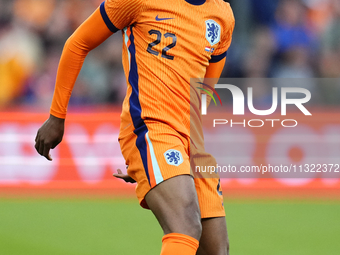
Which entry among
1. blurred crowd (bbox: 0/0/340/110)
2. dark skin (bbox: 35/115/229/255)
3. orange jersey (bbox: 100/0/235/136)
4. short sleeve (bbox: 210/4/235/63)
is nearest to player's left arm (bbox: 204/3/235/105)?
short sleeve (bbox: 210/4/235/63)

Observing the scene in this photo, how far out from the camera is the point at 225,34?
3.03 meters

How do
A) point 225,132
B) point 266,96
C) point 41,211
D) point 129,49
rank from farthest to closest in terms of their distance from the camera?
point 266,96 < point 225,132 < point 41,211 < point 129,49

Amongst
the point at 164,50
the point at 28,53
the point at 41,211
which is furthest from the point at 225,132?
Result: the point at 164,50

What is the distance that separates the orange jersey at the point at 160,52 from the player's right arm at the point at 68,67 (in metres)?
0.10

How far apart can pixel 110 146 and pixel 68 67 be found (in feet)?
13.3

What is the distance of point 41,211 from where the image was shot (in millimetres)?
5848

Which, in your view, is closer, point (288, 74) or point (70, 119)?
point (70, 119)

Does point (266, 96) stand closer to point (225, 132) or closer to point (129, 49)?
point (225, 132)

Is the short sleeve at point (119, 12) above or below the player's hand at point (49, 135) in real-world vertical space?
above

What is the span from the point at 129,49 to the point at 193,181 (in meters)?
0.80

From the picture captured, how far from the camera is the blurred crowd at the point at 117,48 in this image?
838cm

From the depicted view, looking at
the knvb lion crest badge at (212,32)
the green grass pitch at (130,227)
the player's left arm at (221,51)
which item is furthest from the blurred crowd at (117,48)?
the knvb lion crest badge at (212,32)

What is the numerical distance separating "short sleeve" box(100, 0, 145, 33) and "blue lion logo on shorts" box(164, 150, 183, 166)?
0.73 m

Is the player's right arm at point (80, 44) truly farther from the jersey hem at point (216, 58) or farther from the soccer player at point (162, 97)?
the jersey hem at point (216, 58)
